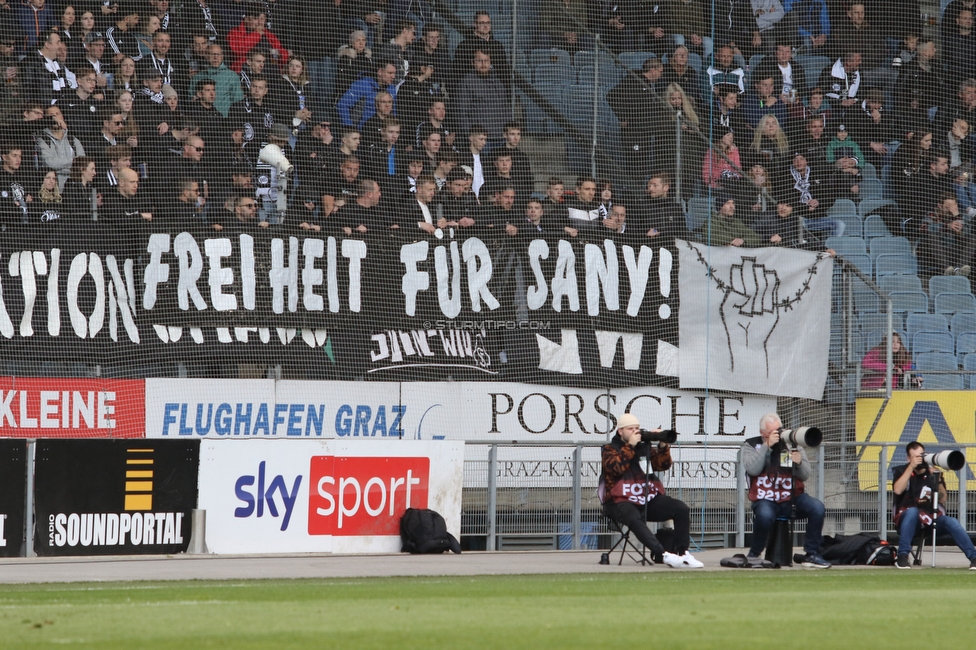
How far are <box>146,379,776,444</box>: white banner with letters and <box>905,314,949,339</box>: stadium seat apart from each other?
9.56 feet

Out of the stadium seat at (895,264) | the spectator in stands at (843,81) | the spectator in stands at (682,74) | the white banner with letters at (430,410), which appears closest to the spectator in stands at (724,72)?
the spectator in stands at (682,74)

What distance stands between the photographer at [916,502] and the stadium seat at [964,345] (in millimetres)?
5331

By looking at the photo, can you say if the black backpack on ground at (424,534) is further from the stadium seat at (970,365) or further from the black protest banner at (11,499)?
the stadium seat at (970,365)

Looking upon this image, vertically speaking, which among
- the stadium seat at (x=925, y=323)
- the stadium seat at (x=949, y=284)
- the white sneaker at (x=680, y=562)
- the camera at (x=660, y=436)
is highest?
the stadium seat at (x=949, y=284)

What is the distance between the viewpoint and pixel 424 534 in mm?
14656

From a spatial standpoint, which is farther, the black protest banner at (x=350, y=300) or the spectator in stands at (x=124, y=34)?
the spectator in stands at (x=124, y=34)

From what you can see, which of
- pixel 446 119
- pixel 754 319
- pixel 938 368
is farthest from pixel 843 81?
pixel 446 119

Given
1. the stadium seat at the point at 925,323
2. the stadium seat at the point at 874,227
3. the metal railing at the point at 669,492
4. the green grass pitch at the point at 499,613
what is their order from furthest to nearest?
the stadium seat at the point at 874,227 → the stadium seat at the point at 925,323 → the metal railing at the point at 669,492 → the green grass pitch at the point at 499,613

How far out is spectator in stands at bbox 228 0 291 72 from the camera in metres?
17.6

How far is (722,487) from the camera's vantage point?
53.4ft

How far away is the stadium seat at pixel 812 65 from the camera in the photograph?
2048 cm

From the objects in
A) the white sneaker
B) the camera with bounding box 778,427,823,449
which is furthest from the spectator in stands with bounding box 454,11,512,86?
the white sneaker

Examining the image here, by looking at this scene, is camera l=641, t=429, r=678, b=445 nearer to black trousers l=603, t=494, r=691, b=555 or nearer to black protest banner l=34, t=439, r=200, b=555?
black trousers l=603, t=494, r=691, b=555

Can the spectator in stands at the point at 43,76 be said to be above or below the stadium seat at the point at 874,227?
above
